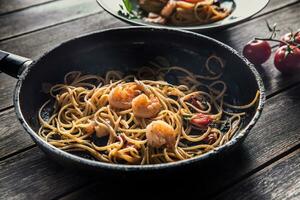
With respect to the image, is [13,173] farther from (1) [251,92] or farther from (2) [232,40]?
(2) [232,40]

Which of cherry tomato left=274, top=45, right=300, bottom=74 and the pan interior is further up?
cherry tomato left=274, top=45, right=300, bottom=74

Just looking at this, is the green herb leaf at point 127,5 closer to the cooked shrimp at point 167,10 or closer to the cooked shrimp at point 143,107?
the cooked shrimp at point 167,10

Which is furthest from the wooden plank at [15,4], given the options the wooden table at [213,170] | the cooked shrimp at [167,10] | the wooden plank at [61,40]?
the cooked shrimp at [167,10]

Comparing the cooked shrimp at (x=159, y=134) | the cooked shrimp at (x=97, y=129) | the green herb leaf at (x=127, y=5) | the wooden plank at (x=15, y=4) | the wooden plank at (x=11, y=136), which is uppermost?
Result: the green herb leaf at (x=127, y=5)

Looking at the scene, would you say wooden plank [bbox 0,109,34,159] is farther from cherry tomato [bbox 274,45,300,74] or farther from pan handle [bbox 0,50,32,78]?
cherry tomato [bbox 274,45,300,74]

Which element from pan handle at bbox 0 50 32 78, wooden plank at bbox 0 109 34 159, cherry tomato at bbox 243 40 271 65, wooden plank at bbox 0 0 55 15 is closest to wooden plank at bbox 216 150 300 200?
cherry tomato at bbox 243 40 271 65

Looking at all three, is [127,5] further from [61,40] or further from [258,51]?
[258,51]
